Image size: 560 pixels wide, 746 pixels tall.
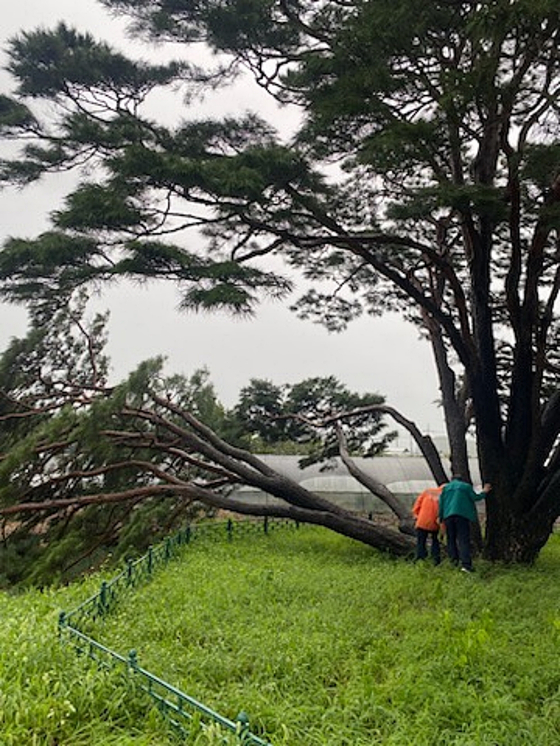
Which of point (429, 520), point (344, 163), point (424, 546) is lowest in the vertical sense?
point (424, 546)

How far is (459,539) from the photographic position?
19.5ft

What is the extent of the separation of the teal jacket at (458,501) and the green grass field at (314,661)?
839 millimetres

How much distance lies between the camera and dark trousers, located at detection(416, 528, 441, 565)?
6464 mm

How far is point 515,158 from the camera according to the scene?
14.8 ft

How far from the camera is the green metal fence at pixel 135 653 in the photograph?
7.25 feet

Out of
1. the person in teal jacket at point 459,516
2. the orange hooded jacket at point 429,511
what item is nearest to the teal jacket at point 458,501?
the person in teal jacket at point 459,516

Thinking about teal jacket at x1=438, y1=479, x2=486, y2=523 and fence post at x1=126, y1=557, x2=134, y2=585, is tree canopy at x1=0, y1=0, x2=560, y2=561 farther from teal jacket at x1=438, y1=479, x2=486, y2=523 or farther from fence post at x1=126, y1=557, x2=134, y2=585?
fence post at x1=126, y1=557, x2=134, y2=585

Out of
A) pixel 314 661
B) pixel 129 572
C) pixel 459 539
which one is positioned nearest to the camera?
pixel 314 661

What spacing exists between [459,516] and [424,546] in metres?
0.91

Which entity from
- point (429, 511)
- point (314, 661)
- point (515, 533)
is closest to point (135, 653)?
point (314, 661)

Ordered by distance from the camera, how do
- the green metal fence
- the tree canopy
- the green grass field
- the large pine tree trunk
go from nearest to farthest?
the green metal fence, the green grass field, the tree canopy, the large pine tree trunk

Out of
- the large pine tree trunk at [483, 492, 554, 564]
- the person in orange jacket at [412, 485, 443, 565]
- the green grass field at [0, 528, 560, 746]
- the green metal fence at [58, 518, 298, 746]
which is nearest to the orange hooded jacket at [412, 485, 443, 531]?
the person in orange jacket at [412, 485, 443, 565]

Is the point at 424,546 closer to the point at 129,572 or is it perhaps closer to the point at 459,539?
the point at 459,539

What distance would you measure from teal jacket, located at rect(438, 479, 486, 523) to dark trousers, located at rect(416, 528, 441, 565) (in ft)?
1.29
